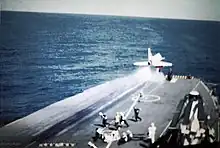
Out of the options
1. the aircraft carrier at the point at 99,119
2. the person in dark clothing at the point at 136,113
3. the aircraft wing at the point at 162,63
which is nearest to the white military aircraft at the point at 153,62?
the aircraft wing at the point at 162,63

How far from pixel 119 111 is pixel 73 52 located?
1.57 feet

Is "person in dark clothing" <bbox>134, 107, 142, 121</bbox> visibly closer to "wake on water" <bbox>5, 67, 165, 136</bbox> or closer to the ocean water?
"wake on water" <bbox>5, 67, 165, 136</bbox>

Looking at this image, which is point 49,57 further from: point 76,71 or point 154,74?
point 154,74

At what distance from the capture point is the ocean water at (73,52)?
290 cm

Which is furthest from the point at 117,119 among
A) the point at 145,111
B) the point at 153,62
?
the point at 153,62

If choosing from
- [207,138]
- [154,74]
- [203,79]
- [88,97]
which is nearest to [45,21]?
[88,97]

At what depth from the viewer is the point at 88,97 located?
114 inches

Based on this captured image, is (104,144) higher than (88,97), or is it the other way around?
(88,97)

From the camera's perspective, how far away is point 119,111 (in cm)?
→ 288

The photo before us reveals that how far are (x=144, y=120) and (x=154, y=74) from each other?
0.30 metres

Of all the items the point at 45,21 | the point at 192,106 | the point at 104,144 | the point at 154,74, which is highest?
the point at 45,21

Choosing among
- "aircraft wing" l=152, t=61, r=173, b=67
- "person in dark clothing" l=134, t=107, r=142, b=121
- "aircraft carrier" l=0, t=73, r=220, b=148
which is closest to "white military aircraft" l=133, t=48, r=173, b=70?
"aircraft wing" l=152, t=61, r=173, b=67

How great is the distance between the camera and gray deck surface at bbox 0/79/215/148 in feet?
9.31

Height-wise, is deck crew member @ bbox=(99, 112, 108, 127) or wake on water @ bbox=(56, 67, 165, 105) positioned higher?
wake on water @ bbox=(56, 67, 165, 105)
